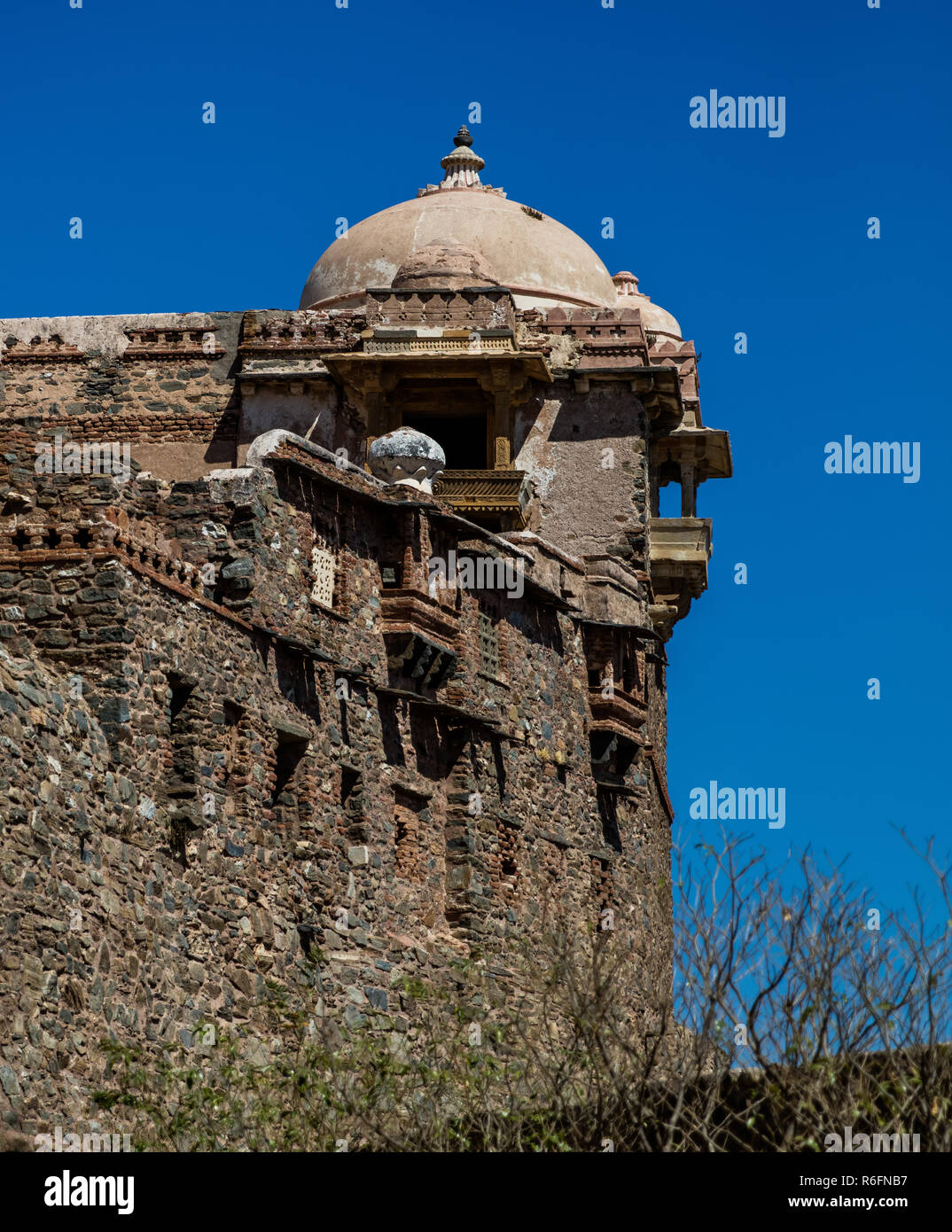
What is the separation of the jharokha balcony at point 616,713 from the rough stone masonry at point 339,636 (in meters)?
0.07

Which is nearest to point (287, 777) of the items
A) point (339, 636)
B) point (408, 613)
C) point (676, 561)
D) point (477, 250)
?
point (339, 636)

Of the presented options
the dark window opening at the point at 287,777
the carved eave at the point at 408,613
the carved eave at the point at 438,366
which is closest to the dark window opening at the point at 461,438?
the carved eave at the point at 438,366

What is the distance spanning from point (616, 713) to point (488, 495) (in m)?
3.92

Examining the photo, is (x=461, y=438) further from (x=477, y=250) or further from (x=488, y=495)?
(x=488, y=495)

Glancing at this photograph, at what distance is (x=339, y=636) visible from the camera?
24.6 metres

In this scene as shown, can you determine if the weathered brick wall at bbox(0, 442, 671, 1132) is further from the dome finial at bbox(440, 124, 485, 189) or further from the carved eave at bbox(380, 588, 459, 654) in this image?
the dome finial at bbox(440, 124, 485, 189)

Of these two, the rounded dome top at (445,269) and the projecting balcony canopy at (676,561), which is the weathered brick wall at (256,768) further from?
the rounded dome top at (445,269)

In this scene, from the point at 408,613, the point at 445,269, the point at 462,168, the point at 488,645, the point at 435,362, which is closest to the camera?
the point at 408,613

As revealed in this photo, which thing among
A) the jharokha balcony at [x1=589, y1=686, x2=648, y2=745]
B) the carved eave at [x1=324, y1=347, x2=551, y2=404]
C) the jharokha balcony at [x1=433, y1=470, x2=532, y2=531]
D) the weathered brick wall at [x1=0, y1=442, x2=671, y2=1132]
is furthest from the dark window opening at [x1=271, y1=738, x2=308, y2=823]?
the carved eave at [x1=324, y1=347, x2=551, y2=404]

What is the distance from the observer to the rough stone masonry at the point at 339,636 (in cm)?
1914

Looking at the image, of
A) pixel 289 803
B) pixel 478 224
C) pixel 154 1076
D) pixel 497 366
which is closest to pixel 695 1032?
pixel 154 1076

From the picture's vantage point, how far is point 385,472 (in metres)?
28.1
